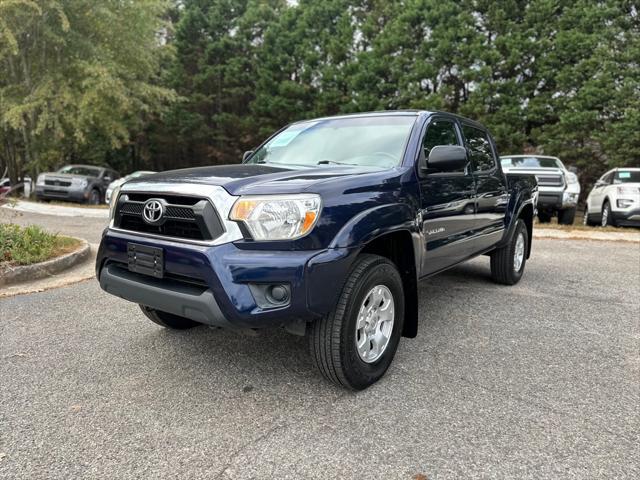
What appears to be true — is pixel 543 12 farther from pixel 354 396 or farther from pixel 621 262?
pixel 354 396

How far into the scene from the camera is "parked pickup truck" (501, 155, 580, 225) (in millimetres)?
11534

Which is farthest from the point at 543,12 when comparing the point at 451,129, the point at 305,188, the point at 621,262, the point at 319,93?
the point at 305,188

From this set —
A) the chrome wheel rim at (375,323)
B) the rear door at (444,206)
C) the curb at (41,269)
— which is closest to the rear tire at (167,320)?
the chrome wheel rim at (375,323)

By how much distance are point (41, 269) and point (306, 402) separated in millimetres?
4371

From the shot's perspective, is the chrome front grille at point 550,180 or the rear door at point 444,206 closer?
the rear door at point 444,206

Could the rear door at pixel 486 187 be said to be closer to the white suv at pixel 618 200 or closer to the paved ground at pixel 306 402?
the paved ground at pixel 306 402

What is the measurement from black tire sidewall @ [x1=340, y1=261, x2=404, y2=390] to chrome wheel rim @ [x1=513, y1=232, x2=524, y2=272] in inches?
116

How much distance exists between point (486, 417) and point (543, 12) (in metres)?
18.6

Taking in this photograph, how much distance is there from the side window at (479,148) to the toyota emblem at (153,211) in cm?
295

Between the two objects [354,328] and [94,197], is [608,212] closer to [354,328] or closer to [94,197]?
[354,328]

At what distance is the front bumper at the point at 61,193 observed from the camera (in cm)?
1655

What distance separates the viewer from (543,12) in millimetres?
17141

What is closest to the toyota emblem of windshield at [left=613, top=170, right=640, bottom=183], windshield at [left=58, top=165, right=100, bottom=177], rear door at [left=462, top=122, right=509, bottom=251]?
rear door at [left=462, top=122, right=509, bottom=251]

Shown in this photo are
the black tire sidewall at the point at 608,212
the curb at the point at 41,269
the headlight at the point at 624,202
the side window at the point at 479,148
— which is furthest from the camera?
the black tire sidewall at the point at 608,212
